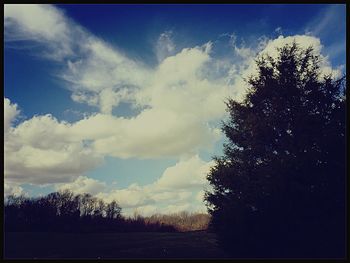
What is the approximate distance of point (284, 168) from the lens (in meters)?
13.0

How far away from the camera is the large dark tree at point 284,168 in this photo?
1255 cm

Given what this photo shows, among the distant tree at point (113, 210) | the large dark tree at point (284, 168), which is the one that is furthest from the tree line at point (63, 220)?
the large dark tree at point (284, 168)

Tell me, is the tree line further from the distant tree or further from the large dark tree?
the large dark tree

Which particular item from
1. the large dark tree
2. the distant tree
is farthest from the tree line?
the large dark tree

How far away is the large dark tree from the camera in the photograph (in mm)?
12555

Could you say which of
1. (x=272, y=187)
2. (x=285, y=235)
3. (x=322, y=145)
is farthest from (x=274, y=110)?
(x=285, y=235)

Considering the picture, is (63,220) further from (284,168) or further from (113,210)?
(284,168)

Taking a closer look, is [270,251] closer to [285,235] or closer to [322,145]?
[285,235]

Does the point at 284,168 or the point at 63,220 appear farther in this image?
the point at 63,220

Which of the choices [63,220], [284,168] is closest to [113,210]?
[63,220]

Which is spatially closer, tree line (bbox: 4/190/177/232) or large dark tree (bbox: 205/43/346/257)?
large dark tree (bbox: 205/43/346/257)

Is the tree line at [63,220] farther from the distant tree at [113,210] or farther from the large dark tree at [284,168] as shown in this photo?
the large dark tree at [284,168]

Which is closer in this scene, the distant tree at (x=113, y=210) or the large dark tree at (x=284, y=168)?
the large dark tree at (x=284, y=168)

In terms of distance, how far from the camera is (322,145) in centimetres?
1331
